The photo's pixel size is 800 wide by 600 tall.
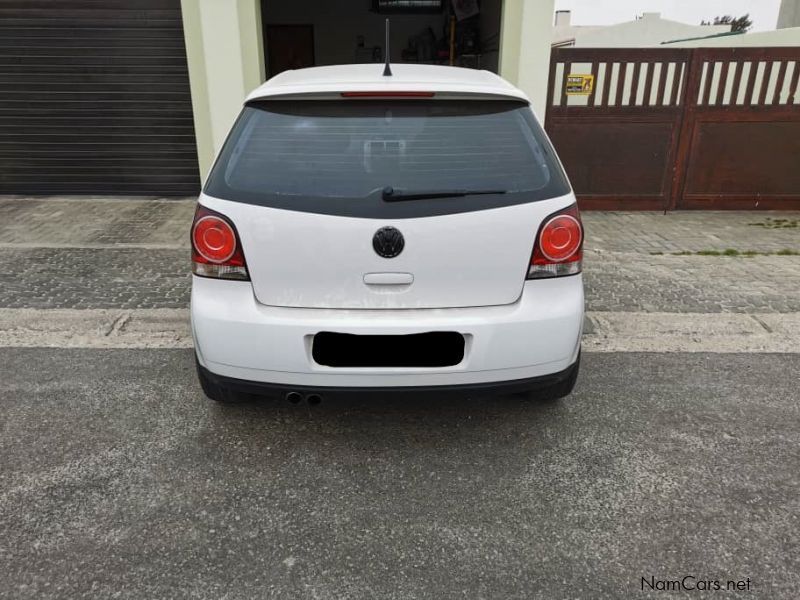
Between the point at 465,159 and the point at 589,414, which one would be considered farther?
the point at 589,414

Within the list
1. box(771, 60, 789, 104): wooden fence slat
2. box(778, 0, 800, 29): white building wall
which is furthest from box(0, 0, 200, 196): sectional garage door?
box(778, 0, 800, 29): white building wall

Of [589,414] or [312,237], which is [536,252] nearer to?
[312,237]

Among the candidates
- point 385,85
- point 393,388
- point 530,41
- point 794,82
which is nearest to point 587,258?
point 530,41

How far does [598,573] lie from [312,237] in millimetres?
1650

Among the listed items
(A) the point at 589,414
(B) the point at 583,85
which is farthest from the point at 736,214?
(A) the point at 589,414

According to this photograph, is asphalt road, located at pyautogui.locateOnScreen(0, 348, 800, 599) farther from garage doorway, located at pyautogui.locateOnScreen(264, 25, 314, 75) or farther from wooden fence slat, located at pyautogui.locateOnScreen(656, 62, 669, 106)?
garage doorway, located at pyautogui.locateOnScreen(264, 25, 314, 75)

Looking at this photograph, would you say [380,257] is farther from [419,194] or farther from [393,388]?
[393,388]

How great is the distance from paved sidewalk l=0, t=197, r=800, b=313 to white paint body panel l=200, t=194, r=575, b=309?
2.42m

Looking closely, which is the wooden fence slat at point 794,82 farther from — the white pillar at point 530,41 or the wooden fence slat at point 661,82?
the white pillar at point 530,41

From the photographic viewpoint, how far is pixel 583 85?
7.09 metres

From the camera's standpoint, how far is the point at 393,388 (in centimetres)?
256

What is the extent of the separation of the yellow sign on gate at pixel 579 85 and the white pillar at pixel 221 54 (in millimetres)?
3688

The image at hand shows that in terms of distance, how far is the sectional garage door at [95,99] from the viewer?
24.5 feet

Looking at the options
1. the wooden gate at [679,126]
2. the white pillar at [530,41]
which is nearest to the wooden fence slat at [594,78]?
the wooden gate at [679,126]
